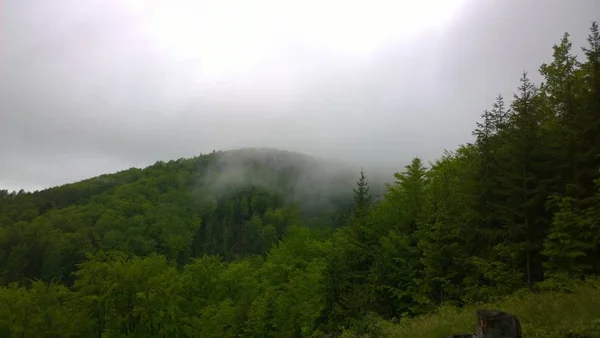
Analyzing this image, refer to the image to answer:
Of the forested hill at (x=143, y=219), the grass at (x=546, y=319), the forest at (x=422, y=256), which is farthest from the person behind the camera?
the forested hill at (x=143, y=219)

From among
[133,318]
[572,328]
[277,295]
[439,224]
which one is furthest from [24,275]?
[572,328]

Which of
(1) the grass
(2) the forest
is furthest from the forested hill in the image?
(1) the grass

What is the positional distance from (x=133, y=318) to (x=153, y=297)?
2.64 metres

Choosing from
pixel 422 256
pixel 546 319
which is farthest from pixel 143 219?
pixel 546 319

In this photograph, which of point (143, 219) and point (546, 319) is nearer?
point (546, 319)

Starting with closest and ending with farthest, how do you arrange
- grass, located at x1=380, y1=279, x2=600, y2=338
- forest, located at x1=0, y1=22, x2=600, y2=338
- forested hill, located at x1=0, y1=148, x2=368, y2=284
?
grass, located at x1=380, y1=279, x2=600, y2=338 → forest, located at x1=0, y1=22, x2=600, y2=338 → forested hill, located at x1=0, y1=148, x2=368, y2=284

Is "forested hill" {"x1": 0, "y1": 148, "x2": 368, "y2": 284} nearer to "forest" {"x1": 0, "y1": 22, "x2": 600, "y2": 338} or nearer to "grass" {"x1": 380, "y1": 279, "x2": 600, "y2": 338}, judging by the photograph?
"forest" {"x1": 0, "y1": 22, "x2": 600, "y2": 338}

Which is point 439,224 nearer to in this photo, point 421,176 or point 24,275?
point 421,176

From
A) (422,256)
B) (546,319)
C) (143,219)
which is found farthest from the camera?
(143,219)

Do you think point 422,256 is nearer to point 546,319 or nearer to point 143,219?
point 546,319

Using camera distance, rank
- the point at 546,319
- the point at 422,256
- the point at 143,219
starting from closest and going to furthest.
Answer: the point at 546,319 < the point at 422,256 < the point at 143,219

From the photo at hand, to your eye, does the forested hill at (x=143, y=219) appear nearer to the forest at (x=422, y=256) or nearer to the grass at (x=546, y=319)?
the forest at (x=422, y=256)

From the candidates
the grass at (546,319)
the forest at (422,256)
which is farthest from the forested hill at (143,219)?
the grass at (546,319)

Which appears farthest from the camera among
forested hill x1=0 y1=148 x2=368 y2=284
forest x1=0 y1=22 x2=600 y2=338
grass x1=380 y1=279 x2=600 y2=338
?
forested hill x1=0 y1=148 x2=368 y2=284
